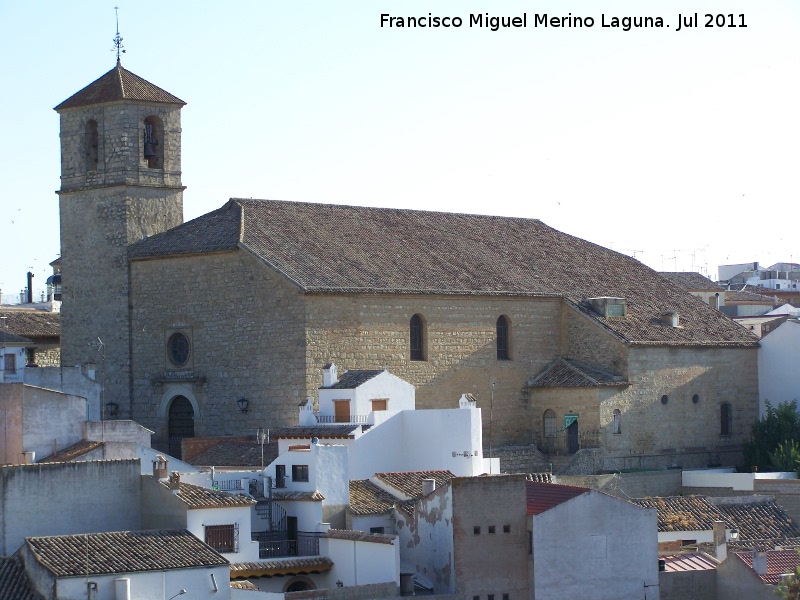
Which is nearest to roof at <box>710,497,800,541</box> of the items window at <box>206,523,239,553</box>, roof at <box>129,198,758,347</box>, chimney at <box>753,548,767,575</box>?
chimney at <box>753,548,767,575</box>

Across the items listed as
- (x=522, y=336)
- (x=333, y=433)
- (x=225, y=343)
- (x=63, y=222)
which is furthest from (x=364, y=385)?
(x=63, y=222)

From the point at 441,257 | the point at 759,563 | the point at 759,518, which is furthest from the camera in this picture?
the point at 441,257

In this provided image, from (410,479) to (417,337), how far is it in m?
8.30

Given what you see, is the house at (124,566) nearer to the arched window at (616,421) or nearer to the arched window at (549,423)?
the arched window at (549,423)

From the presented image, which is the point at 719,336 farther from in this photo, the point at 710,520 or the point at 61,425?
the point at 61,425

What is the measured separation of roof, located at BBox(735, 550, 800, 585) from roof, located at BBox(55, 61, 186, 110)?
70.2ft

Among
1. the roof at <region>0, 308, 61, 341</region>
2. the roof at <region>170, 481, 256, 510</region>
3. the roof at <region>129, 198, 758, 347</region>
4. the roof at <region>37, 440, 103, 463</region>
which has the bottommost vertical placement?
the roof at <region>170, 481, 256, 510</region>

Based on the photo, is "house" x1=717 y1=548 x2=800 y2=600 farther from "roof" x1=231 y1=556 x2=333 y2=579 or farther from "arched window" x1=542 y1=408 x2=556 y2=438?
"arched window" x1=542 y1=408 x2=556 y2=438

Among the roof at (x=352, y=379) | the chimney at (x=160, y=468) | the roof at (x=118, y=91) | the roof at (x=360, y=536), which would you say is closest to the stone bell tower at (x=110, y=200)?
the roof at (x=118, y=91)

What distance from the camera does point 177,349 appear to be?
48.6 metres

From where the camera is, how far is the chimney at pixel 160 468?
37406 mm

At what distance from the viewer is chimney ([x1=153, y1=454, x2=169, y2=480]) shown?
123 feet

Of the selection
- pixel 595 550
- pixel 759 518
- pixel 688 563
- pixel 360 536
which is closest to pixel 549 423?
pixel 759 518

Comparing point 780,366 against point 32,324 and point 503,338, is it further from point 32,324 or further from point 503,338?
point 32,324
